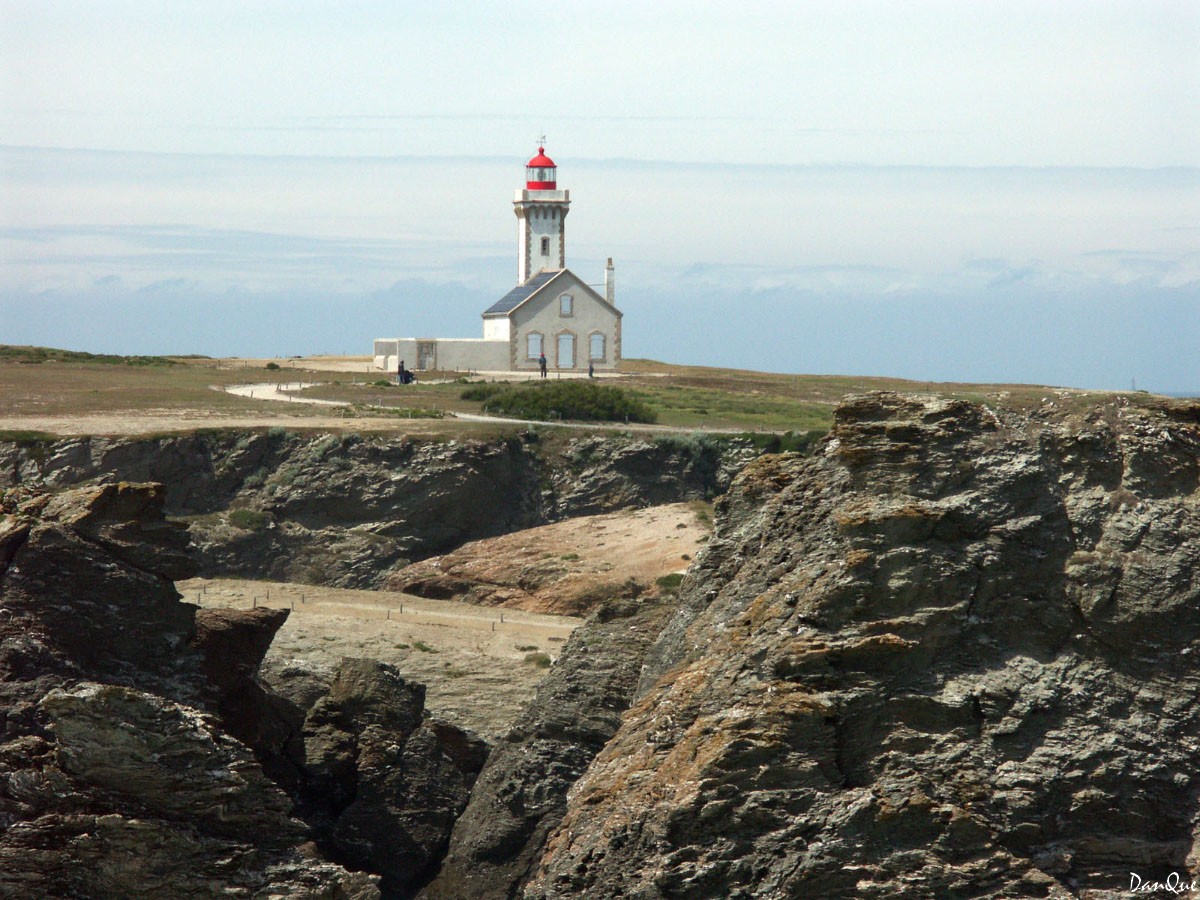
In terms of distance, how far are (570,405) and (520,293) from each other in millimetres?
28891

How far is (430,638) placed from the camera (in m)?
29.9

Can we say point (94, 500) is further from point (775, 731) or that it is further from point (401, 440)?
point (401, 440)

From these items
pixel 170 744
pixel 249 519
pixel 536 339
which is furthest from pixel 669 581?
pixel 536 339

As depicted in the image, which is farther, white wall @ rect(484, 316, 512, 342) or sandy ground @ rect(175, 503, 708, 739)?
white wall @ rect(484, 316, 512, 342)

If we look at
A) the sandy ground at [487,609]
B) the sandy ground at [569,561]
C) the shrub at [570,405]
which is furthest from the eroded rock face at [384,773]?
the shrub at [570,405]

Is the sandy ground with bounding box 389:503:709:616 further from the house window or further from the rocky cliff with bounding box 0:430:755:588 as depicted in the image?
the house window

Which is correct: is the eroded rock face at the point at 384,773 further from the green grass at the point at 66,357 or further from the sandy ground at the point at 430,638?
the green grass at the point at 66,357

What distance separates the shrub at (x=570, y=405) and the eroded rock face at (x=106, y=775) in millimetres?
41007

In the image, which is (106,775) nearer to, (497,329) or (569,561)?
(569,561)

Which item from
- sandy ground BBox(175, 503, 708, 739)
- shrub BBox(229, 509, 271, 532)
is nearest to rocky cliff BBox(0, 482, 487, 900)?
sandy ground BBox(175, 503, 708, 739)

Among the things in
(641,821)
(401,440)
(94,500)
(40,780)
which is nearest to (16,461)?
(401,440)

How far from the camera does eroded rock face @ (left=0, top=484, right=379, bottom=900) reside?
43.0 feet

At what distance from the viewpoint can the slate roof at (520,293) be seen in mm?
83062

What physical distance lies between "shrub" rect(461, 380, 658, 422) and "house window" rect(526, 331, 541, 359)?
2126cm
